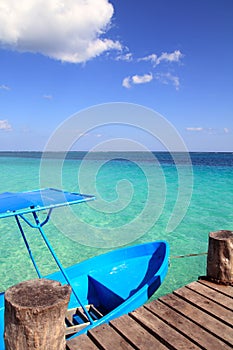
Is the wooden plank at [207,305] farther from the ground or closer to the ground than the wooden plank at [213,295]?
closer to the ground

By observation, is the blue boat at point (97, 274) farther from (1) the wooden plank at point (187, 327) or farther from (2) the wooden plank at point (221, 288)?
(2) the wooden plank at point (221, 288)

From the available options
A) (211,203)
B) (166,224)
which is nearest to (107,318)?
(166,224)

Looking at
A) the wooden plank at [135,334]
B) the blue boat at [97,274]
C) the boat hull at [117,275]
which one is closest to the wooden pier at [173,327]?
the wooden plank at [135,334]

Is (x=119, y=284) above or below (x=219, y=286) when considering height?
below

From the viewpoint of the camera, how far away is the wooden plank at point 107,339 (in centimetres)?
306

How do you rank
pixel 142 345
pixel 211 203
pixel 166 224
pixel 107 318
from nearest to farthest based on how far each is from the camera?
1. pixel 142 345
2. pixel 107 318
3. pixel 166 224
4. pixel 211 203

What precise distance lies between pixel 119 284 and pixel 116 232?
24.2 ft

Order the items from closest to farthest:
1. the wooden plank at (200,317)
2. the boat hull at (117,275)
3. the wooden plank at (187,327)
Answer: the wooden plank at (187,327)
the wooden plank at (200,317)
the boat hull at (117,275)

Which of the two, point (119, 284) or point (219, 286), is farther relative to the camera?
point (119, 284)

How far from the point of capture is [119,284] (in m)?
5.47

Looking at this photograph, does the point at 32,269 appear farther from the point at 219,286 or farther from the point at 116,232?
the point at 219,286

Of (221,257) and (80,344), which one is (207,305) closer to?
(221,257)

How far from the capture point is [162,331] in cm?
328

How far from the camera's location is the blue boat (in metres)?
4.32
